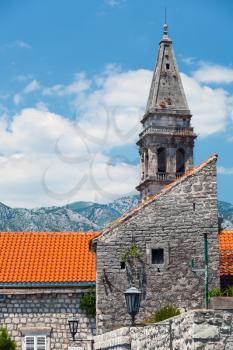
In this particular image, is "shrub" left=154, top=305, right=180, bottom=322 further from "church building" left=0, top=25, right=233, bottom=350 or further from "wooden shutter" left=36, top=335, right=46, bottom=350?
"wooden shutter" left=36, top=335, right=46, bottom=350

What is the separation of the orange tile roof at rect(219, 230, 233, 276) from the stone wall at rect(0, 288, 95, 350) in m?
4.88

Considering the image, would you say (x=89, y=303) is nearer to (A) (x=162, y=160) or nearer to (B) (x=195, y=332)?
(B) (x=195, y=332)

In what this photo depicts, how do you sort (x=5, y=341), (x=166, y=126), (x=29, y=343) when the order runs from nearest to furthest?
(x=5, y=341) → (x=29, y=343) → (x=166, y=126)

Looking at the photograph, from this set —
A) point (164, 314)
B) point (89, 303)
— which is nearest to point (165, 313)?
point (164, 314)

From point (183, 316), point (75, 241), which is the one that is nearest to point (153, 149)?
point (75, 241)

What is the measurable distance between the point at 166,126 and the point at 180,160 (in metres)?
2.86

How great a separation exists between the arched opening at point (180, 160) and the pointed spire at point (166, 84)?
315 centimetres

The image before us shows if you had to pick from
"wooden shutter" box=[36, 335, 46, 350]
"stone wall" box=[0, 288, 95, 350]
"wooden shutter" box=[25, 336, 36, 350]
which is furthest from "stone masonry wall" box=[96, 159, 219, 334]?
"wooden shutter" box=[25, 336, 36, 350]

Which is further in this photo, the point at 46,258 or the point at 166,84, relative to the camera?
the point at 166,84

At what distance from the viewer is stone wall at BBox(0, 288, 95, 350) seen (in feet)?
90.5

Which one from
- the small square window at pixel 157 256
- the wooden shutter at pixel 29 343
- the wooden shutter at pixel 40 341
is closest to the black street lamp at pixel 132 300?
the small square window at pixel 157 256

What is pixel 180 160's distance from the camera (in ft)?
201

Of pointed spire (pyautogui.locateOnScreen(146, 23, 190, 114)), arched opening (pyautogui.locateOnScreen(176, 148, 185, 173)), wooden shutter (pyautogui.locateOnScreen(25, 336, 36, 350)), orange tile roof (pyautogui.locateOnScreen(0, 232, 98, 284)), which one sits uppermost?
pointed spire (pyautogui.locateOnScreen(146, 23, 190, 114))

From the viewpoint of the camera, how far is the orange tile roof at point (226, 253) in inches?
1021
